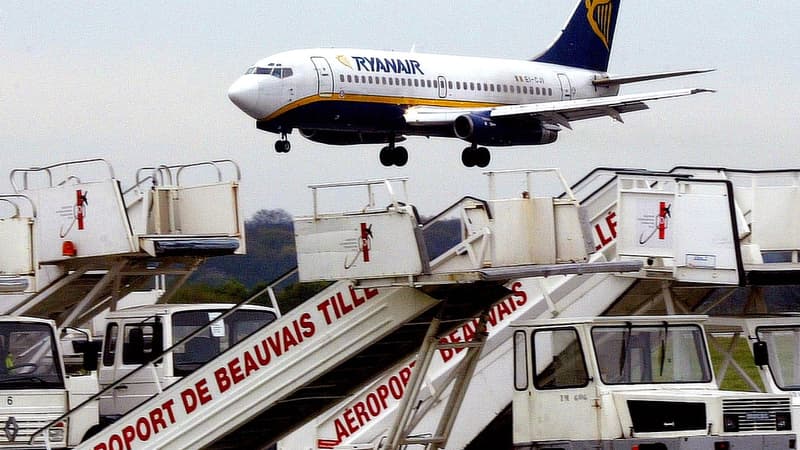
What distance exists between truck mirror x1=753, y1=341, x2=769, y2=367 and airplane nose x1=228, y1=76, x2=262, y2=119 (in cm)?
3235

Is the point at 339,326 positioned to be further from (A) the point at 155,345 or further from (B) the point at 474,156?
(B) the point at 474,156

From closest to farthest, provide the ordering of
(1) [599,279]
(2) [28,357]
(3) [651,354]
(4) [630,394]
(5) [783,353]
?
(4) [630,394], (3) [651,354], (5) [783,353], (2) [28,357], (1) [599,279]

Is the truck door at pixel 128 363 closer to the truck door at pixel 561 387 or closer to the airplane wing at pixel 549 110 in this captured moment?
the truck door at pixel 561 387

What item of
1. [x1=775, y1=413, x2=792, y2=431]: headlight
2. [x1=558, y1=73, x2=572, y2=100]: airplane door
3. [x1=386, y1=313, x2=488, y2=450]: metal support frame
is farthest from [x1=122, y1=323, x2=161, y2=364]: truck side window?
[x1=558, y1=73, x2=572, y2=100]: airplane door

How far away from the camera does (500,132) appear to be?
51.0 meters

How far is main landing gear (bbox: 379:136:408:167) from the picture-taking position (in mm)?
52375

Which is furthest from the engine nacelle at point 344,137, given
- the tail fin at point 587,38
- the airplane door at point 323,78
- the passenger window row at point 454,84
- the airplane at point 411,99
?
the tail fin at point 587,38

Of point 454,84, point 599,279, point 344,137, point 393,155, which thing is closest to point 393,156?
point 393,155

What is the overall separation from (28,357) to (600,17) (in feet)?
177

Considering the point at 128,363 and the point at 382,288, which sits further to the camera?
the point at 128,363

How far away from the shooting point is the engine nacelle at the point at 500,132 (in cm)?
4984

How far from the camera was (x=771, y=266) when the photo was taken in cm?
1538

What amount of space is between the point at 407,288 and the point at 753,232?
449 centimetres

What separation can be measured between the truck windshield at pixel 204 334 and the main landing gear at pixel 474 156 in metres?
34.1
